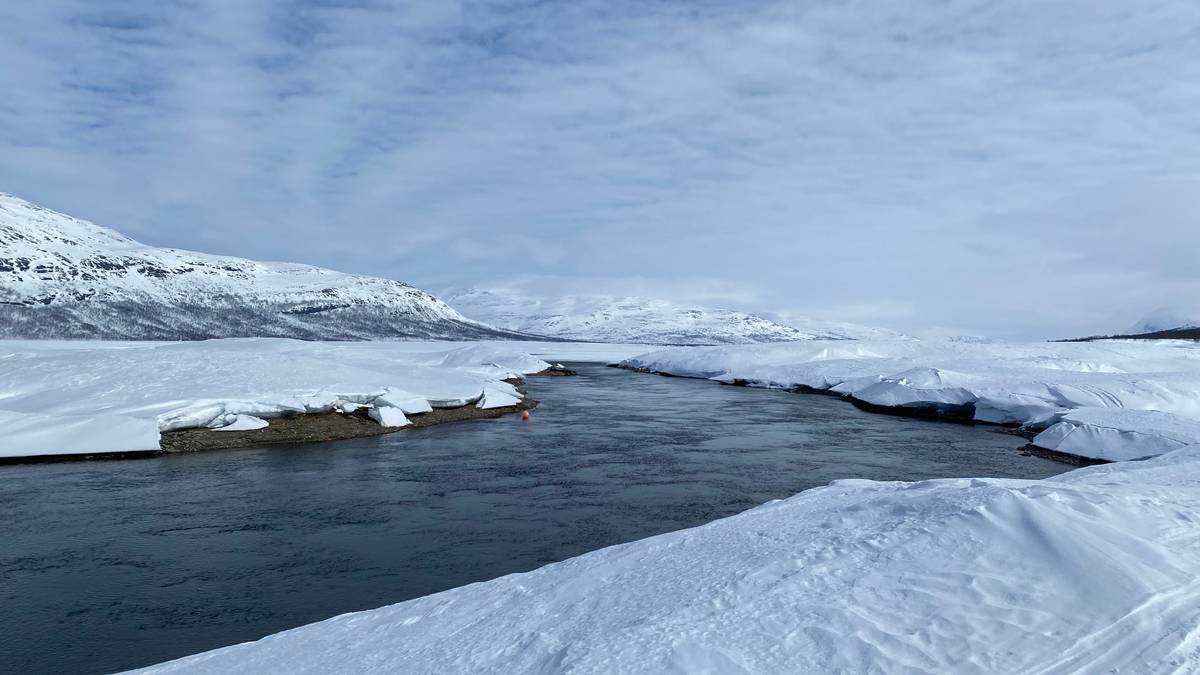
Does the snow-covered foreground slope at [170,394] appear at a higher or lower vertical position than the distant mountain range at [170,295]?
lower

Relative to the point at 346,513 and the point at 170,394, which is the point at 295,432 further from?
the point at 346,513

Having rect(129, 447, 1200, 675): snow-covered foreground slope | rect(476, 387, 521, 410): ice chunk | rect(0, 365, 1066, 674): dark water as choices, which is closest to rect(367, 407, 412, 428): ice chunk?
rect(0, 365, 1066, 674): dark water

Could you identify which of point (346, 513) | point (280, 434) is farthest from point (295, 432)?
point (346, 513)

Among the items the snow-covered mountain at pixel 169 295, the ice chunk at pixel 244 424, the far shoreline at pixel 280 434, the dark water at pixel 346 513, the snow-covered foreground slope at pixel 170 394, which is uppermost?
the snow-covered mountain at pixel 169 295

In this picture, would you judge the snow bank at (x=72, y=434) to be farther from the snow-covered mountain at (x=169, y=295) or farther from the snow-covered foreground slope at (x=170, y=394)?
the snow-covered mountain at (x=169, y=295)

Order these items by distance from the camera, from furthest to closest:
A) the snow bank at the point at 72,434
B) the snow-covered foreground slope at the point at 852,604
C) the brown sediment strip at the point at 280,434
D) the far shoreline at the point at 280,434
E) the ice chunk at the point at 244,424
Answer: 1. the ice chunk at the point at 244,424
2. the brown sediment strip at the point at 280,434
3. the far shoreline at the point at 280,434
4. the snow bank at the point at 72,434
5. the snow-covered foreground slope at the point at 852,604

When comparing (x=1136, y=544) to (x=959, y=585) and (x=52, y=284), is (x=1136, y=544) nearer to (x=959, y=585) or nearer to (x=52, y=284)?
(x=959, y=585)

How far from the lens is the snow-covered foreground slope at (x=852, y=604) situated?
13.0ft

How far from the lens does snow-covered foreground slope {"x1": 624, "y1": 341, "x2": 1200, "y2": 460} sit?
15.7 m

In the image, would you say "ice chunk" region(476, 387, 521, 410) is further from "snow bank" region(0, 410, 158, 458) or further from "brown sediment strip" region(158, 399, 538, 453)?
"snow bank" region(0, 410, 158, 458)

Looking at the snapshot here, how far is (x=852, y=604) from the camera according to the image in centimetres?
446

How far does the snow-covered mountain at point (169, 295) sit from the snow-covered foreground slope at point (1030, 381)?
100m

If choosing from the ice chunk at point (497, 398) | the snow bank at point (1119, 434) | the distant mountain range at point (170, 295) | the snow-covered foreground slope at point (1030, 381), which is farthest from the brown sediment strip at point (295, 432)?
the distant mountain range at point (170, 295)

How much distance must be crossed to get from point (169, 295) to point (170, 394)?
13497cm
